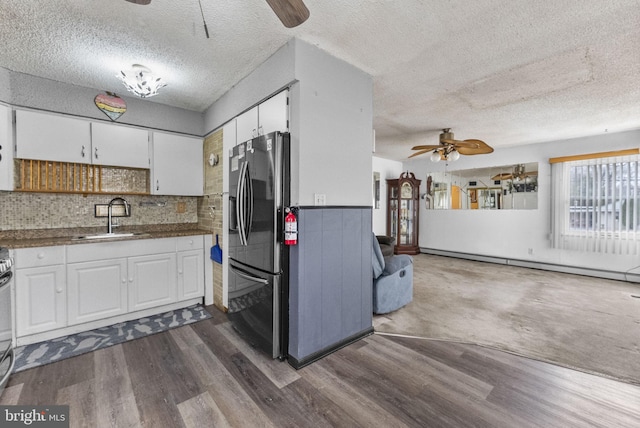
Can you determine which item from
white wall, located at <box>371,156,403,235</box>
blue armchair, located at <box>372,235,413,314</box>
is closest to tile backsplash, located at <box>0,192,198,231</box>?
blue armchair, located at <box>372,235,413,314</box>

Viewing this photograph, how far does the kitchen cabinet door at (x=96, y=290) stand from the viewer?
2.60m

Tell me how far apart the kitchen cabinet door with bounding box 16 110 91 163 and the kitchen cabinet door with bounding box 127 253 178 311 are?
128 centimetres

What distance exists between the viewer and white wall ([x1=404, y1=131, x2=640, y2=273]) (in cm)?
480

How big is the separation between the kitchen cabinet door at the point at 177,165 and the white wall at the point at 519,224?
18.6ft

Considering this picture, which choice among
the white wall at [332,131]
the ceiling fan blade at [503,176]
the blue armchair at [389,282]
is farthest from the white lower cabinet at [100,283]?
the ceiling fan blade at [503,176]

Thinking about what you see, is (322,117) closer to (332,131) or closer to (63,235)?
(332,131)

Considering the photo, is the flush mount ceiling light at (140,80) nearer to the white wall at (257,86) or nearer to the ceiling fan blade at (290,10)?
the white wall at (257,86)

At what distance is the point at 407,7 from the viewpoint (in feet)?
5.80

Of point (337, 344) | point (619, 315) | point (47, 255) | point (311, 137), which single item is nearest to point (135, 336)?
point (47, 255)

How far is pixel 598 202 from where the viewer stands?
4.80 metres

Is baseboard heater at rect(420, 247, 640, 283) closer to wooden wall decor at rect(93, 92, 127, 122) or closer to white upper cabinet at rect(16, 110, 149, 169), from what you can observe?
white upper cabinet at rect(16, 110, 149, 169)

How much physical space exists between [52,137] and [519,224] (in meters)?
7.62

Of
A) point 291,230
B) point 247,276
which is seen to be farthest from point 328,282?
point 247,276

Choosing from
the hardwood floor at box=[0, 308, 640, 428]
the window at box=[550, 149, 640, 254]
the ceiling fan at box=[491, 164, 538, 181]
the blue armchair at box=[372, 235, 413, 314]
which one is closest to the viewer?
the hardwood floor at box=[0, 308, 640, 428]
